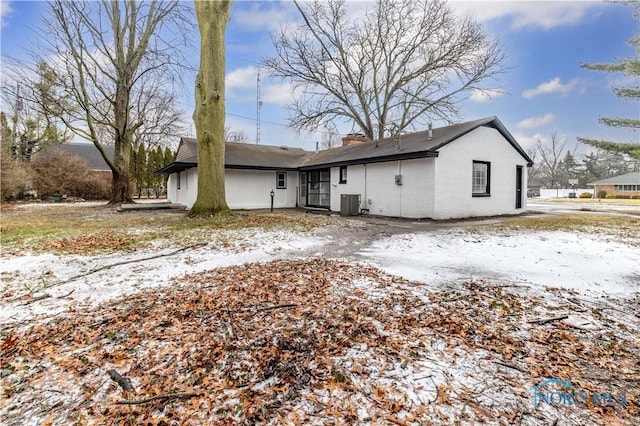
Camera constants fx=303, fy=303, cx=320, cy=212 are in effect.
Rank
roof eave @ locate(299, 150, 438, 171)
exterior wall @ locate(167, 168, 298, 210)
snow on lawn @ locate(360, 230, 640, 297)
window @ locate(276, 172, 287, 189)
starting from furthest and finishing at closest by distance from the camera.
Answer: window @ locate(276, 172, 287, 189) < exterior wall @ locate(167, 168, 298, 210) < roof eave @ locate(299, 150, 438, 171) < snow on lawn @ locate(360, 230, 640, 297)

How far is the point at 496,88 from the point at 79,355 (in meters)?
20.7

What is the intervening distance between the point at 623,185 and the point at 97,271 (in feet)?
179

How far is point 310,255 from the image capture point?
5.79m

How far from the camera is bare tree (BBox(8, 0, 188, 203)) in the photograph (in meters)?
15.1

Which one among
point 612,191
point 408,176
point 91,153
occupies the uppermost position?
point 91,153

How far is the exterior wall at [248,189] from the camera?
15641 millimetres

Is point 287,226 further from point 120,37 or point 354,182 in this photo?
point 120,37

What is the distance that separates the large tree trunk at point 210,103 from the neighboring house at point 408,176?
4.52m

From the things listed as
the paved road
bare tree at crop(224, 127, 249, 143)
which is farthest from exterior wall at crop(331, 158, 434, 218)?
bare tree at crop(224, 127, 249, 143)

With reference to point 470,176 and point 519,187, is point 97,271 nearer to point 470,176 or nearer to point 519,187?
point 470,176

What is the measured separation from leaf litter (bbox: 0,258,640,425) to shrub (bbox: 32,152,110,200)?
75.9ft

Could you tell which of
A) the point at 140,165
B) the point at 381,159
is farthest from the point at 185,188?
the point at 140,165

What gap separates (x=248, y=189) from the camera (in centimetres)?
1625

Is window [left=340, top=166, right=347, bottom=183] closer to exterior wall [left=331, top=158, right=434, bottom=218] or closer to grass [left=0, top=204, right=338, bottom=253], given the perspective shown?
exterior wall [left=331, top=158, right=434, bottom=218]
